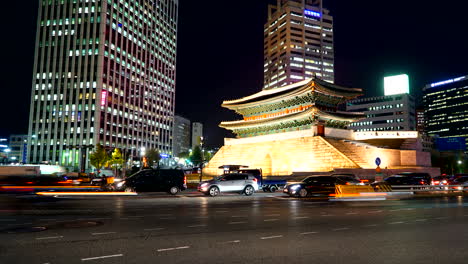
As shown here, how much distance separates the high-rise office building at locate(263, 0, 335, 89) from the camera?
478 ft

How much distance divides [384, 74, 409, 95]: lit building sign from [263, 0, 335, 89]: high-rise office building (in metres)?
32.2

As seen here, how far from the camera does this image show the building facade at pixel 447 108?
492 feet

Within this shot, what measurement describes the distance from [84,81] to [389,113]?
10283cm

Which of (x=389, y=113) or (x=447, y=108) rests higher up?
(x=447, y=108)

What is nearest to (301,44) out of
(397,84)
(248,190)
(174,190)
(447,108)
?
(397,84)

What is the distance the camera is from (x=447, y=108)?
517ft

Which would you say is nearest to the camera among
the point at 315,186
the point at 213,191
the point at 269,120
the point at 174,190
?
the point at 315,186

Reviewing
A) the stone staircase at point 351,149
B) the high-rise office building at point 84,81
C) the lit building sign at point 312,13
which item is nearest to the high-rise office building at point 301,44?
the lit building sign at point 312,13

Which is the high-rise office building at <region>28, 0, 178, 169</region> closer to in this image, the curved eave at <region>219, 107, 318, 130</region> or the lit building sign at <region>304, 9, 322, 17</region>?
the curved eave at <region>219, 107, 318, 130</region>

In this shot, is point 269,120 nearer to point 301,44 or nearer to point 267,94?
point 267,94

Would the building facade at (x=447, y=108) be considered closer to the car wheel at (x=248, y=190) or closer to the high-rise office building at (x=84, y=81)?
the high-rise office building at (x=84, y=81)

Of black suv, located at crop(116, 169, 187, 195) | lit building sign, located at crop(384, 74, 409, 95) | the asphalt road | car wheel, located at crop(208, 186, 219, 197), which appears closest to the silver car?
car wheel, located at crop(208, 186, 219, 197)

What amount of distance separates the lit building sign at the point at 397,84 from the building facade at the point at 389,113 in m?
5.46

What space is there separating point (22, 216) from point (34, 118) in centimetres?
10189
